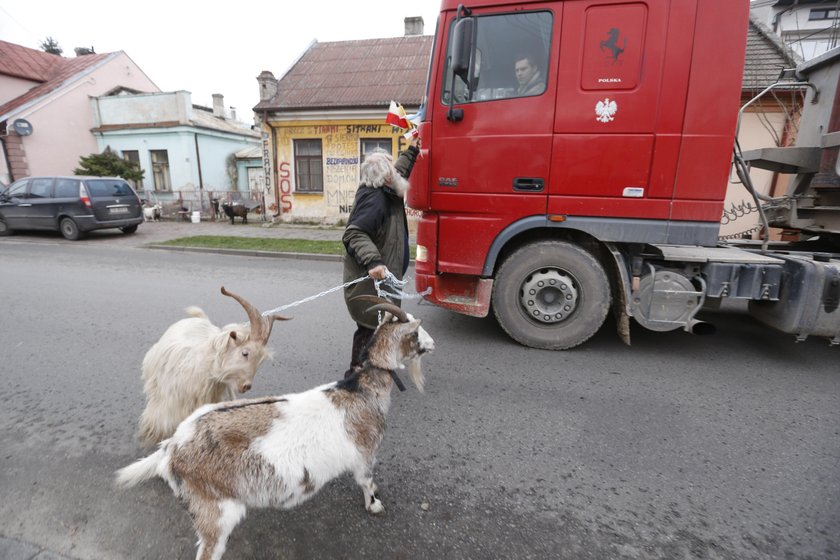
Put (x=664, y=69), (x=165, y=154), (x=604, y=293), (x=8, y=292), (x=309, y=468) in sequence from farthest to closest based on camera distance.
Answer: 1. (x=165, y=154)
2. (x=8, y=292)
3. (x=604, y=293)
4. (x=664, y=69)
5. (x=309, y=468)

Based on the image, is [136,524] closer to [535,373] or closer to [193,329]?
[193,329]

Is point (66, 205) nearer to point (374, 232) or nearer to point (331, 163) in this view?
point (331, 163)

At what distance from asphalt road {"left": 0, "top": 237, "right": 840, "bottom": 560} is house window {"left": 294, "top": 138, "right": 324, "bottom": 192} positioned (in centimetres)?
1134

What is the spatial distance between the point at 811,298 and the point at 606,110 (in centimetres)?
256

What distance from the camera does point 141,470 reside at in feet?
6.50

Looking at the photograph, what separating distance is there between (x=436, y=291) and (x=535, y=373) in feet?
4.50

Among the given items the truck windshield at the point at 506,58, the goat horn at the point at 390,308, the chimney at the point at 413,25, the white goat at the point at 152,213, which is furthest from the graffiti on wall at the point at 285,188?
the goat horn at the point at 390,308

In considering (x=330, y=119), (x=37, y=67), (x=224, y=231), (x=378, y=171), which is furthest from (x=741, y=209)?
(x=37, y=67)

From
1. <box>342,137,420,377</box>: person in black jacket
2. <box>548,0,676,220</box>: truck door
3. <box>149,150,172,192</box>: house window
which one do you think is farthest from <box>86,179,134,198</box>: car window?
<box>548,0,676,220</box>: truck door

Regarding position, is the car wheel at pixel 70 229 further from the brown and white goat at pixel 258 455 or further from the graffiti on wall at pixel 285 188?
the brown and white goat at pixel 258 455

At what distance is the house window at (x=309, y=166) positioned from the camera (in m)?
15.6

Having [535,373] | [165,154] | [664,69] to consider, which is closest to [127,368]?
[535,373]

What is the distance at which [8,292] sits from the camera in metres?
6.88

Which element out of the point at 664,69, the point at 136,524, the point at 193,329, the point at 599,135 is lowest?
the point at 136,524
